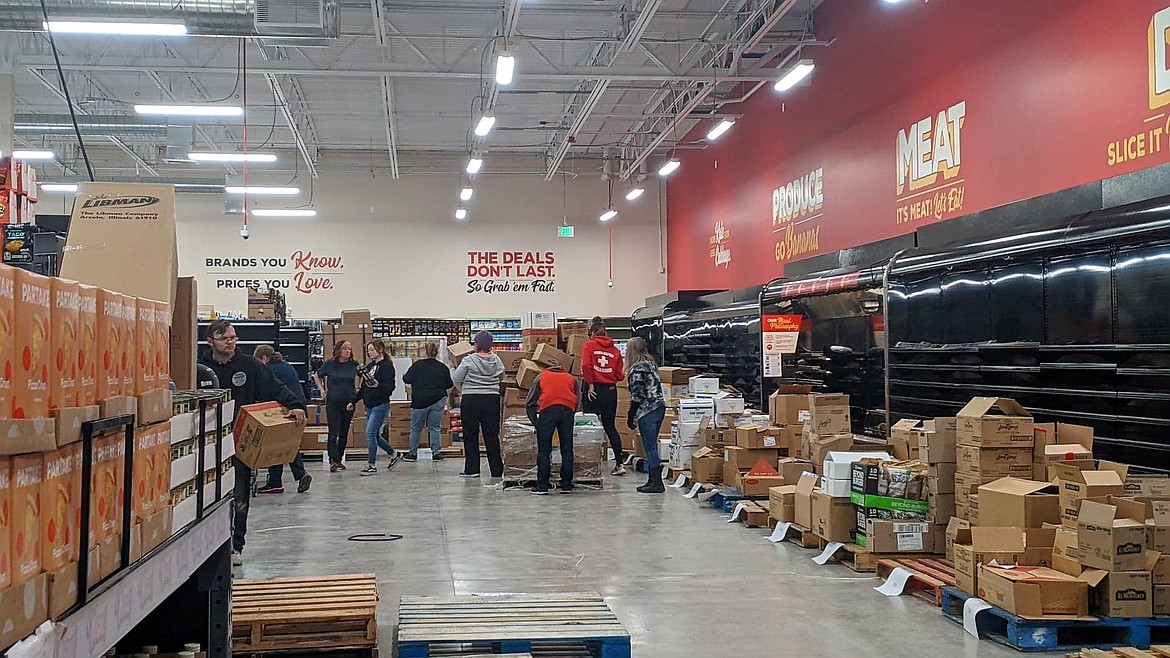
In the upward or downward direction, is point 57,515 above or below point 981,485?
above

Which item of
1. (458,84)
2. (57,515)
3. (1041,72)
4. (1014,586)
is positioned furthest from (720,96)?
(57,515)

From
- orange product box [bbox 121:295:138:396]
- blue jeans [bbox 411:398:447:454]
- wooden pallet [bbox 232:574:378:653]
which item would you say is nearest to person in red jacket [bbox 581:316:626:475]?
blue jeans [bbox 411:398:447:454]

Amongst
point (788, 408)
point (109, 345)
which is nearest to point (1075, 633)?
point (788, 408)

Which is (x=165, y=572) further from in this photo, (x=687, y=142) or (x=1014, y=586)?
(x=687, y=142)

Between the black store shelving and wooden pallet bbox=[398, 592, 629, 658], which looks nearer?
wooden pallet bbox=[398, 592, 629, 658]

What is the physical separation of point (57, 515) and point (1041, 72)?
9.22 m

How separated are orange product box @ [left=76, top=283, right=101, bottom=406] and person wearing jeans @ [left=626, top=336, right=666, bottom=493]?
822 centimetres

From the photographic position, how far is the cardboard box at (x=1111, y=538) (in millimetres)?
4750

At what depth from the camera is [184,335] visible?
3.70 meters

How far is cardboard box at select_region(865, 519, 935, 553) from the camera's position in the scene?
6422mm

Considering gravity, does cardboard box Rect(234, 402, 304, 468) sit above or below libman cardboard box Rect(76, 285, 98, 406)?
below

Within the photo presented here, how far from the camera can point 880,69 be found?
39.1ft

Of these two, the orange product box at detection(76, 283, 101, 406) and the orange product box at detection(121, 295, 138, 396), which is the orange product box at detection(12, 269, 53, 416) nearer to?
the orange product box at detection(76, 283, 101, 406)

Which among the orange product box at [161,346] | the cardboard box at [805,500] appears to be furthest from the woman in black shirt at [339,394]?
the orange product box at [161,346]
